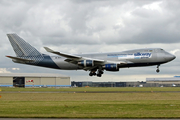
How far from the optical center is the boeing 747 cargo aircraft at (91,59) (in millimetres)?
57156

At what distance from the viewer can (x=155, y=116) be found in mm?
21859

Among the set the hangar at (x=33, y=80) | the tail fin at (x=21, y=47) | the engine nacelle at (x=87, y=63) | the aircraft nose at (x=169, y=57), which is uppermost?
the tail fin at (x=21, y=47)

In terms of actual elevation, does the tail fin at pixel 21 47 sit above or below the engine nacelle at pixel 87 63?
above

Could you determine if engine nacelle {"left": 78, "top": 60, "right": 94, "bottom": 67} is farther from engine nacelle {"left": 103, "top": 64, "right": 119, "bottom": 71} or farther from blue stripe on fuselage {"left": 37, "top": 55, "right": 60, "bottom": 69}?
blue stripe on fuselage {"left": 37, "top": 55, "right": 60, "bottom": 69}

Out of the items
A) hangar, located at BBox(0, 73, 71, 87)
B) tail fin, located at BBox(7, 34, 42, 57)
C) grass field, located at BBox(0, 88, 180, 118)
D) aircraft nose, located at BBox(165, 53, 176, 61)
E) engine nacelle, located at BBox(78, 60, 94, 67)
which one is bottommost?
grass field, located at BBox(0, 88, 180, 118)

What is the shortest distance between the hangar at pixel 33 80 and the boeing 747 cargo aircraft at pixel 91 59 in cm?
9184

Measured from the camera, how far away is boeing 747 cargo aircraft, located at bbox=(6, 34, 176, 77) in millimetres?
57156

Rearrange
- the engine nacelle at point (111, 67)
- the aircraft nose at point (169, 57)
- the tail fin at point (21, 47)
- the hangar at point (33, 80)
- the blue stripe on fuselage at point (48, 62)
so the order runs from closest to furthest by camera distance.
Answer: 1. the aircraft nose at point (169, 57)
2. the engine nacelle at point (111, 67)
3. the blue stripe on fuselage at point (48, 62)
4. the tail fin at point (21, 47)
5. the hangar at point (33, 80)

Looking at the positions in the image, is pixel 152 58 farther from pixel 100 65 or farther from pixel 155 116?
pixel 155 116

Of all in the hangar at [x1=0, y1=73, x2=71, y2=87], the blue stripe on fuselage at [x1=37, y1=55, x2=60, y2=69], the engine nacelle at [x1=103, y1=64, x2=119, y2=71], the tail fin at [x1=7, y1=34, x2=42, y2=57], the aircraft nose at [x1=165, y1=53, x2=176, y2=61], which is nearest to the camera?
the aircraft nose at [x1=165, y1=53, x2=176, y2=61]

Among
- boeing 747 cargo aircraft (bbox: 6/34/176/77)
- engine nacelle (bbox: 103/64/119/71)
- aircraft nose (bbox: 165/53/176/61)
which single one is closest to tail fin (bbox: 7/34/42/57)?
boeing 747 cargo aircraft (bbox: 6/34/176/77)

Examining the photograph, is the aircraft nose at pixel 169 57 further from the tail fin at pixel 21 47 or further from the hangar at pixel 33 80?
the hangar at pixel 33 80

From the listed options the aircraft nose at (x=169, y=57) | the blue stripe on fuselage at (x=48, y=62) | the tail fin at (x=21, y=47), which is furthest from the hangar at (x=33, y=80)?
the aircraft nose at (x=169, y=57)

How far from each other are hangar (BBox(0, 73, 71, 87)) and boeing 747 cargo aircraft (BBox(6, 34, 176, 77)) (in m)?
91.8
